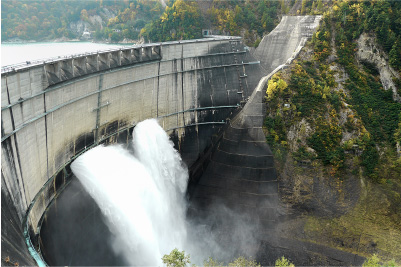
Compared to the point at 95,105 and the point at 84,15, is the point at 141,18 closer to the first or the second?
the point at 84,15

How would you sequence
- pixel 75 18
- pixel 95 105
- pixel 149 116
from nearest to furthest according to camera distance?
pixel 95 105, pixel 149 116, pixel 75 18

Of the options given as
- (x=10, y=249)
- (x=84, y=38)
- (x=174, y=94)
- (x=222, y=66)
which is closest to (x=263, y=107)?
(x=222, y=66)

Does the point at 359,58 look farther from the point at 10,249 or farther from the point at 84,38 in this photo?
the point at 84,38

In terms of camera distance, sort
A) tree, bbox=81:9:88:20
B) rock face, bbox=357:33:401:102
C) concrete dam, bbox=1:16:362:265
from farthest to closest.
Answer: tree, bbox=81:9:88:20 → rock face, bbox=357:33:401:102 → concrete dam, bbox=1:16:362:265

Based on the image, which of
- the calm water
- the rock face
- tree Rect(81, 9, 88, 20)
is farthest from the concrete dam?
tree Rect(81, 9, 88, 20)

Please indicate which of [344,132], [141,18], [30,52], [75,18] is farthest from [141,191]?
[75,18]

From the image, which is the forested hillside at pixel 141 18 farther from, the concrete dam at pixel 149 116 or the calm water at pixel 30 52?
the concrete dam at pixel 149 116

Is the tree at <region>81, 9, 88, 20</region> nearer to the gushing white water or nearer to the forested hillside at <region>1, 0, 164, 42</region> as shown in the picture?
the forested hillside at <region>1, 0, 164, 42</region>
